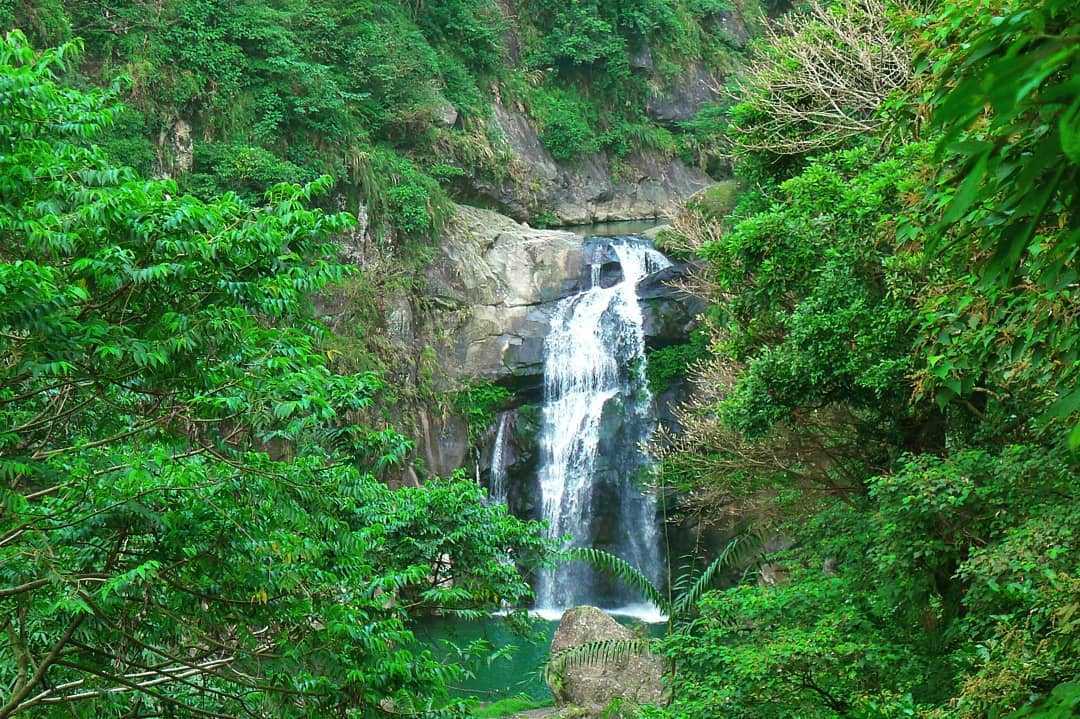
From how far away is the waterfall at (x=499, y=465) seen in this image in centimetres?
1977

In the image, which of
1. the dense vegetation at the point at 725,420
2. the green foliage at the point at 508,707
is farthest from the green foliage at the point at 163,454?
the green foliage at the point at 508,707

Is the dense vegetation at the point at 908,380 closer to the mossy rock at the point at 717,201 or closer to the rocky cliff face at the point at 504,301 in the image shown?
the mossy rock at the point at 717,201

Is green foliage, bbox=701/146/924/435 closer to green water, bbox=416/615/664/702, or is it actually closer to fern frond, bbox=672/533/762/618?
fern frond, bbox=672/533/762/618

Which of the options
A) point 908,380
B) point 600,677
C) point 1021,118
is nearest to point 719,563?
point 908,380

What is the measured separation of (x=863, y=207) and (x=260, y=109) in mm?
14146

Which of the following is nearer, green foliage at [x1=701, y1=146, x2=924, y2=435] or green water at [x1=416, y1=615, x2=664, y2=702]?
green foliage at [x1=701, y1=146, x2=924, y2=435]

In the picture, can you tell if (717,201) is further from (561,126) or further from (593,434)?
(561,126)

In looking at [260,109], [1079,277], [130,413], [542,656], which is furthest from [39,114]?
[260,109]

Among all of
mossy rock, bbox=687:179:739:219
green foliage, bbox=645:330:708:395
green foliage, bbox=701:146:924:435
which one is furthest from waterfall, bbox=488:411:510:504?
green foliage, bbox=701:146:924:435

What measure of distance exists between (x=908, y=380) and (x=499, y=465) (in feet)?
42.0

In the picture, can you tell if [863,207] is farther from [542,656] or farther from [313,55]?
[313,55]

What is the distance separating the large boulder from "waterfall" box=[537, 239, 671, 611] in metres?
5.31

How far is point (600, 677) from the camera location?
13070 mm

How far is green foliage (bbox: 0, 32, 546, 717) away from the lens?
4.53 m
